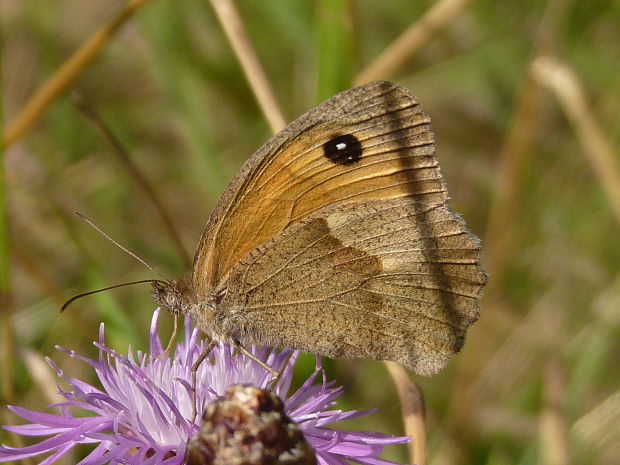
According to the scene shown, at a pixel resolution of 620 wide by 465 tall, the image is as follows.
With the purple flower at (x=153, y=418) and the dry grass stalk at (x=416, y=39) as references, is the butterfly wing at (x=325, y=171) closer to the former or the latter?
the purple flower at (x=153, y=418)

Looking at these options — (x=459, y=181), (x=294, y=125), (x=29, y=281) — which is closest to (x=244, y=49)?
(x=294, y=125)

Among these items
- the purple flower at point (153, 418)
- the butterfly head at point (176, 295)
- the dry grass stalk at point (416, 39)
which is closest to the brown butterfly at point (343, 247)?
the butterfly head at point (176, 295)

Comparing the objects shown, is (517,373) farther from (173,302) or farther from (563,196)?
(173,302)

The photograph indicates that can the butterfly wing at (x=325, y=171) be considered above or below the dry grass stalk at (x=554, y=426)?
above

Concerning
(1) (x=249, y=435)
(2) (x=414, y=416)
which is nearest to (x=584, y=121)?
(2) (x=414, y=416)

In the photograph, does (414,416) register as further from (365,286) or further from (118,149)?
A: (118,149)

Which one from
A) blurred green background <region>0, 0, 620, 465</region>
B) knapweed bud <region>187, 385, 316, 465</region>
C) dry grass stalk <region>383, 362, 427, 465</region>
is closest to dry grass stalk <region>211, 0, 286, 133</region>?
blurred green background <region>0, 0, 620, 465</region>
